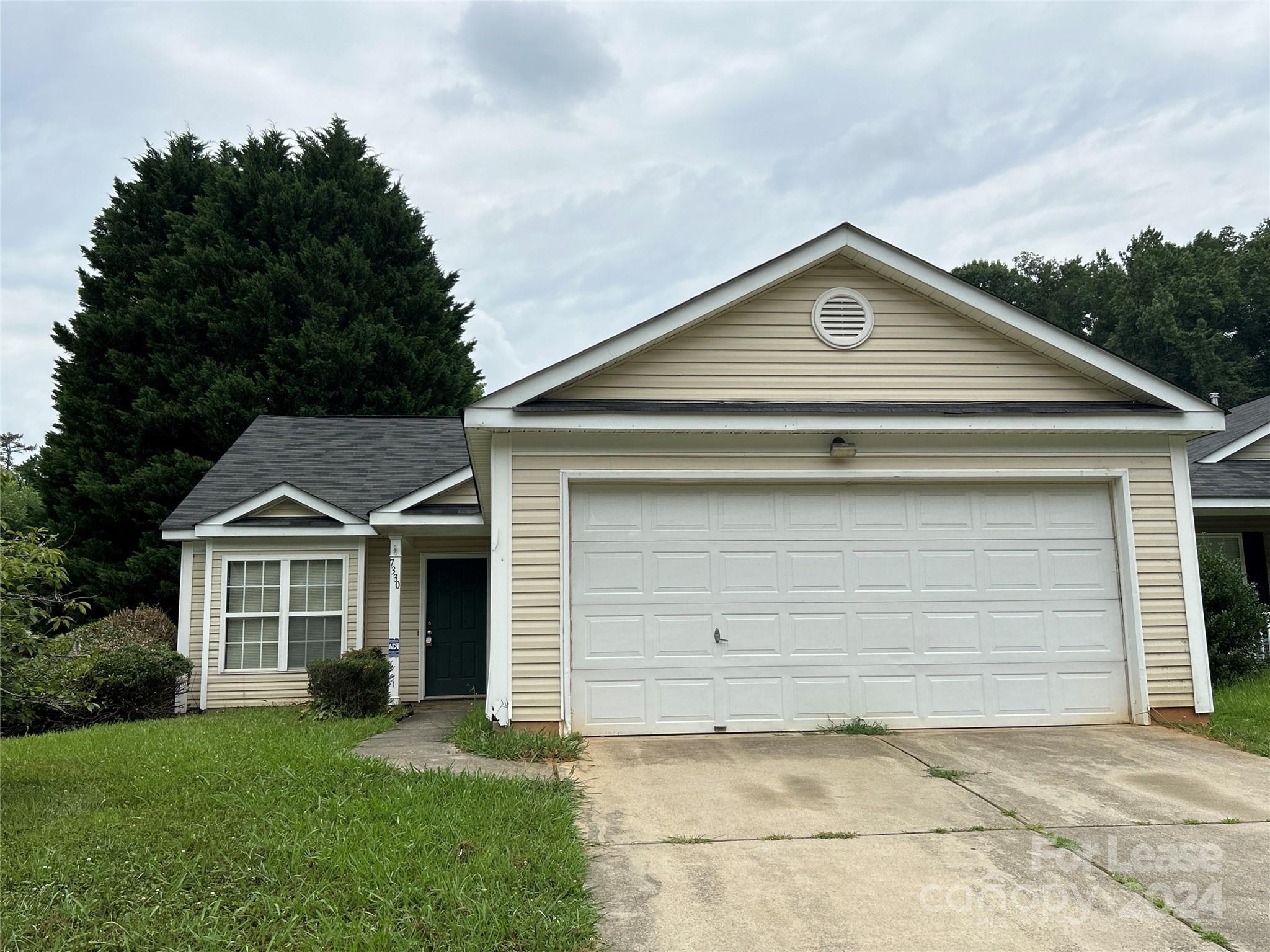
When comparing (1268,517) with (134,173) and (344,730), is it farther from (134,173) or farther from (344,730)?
(134,173)

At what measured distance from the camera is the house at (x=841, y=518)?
762cm

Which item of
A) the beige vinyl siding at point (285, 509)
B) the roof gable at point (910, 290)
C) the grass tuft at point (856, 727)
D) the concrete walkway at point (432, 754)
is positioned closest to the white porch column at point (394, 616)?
the beige vinyl siding at point (285, 509)

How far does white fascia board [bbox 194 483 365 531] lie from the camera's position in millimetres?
11594

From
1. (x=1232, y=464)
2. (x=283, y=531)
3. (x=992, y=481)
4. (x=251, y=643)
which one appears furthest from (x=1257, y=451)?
(x=251, y=643)

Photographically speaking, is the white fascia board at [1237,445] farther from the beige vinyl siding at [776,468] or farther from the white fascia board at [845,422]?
the beige vinyl siding at [776,468]

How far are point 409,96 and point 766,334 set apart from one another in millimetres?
8028

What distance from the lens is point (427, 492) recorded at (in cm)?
1122

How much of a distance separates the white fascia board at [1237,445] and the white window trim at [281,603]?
1434 centimetres

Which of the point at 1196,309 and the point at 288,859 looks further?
the point at 1196,309

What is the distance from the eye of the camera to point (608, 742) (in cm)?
732

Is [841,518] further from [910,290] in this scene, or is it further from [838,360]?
[910,290]

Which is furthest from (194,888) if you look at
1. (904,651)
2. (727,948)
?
(904,651)

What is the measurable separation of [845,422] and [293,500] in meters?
8.10

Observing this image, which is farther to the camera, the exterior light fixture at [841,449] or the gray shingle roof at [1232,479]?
the gray shingle roof at [1232,479]
